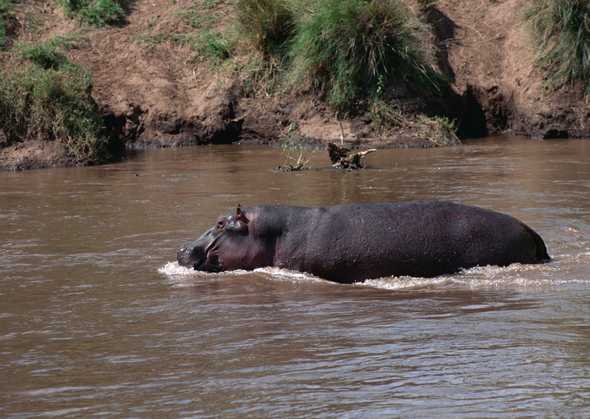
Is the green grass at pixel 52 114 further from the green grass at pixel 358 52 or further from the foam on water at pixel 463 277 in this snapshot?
the foam on water at pixel 463 277

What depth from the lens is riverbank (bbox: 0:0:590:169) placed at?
19.7 meters

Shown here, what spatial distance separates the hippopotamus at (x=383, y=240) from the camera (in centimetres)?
820

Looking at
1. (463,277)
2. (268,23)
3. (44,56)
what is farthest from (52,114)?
(463,277)

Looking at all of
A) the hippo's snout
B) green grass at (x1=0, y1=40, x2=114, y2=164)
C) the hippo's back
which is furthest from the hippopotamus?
green grass at (x1=0, y1=40, x2=114, y2=164)

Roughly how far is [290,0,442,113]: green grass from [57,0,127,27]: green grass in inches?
208

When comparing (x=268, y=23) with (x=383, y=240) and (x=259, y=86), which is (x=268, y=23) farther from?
(x=383, y=240)

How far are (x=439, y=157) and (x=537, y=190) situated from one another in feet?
14.2

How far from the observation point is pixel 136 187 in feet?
47.1

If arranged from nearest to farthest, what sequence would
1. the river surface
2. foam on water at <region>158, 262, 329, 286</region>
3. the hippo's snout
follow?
the river surface < foam on water at <region>158, 262, 329, 286</region> < the hippo's snout

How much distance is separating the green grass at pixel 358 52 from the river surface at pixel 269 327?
23.6 ft

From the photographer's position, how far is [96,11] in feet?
76.5

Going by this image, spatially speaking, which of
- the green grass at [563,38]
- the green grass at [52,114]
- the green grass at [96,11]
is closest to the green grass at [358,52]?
the green grass at [563,38]

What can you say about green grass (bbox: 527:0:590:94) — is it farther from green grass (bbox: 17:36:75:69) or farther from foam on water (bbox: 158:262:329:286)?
foam on water (bbox: 158:262:329:286)

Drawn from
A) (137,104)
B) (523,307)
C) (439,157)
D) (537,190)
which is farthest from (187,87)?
(523,307)
